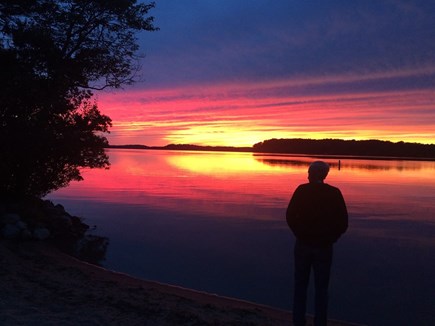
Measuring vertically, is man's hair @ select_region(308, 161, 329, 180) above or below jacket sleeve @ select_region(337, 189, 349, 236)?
above

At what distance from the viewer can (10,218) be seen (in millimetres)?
12664

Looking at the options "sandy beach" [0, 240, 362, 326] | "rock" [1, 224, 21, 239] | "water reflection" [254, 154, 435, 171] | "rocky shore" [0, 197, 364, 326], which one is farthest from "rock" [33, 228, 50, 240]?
"water reflection" [254, 154, 435, 171]

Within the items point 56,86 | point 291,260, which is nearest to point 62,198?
point 56,86

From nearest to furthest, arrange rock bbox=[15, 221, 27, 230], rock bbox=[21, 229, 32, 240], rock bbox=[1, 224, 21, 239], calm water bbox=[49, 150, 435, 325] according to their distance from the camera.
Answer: calm water bbox=[49, 150, 435, 325] < rock bbox=[1, 224, 21, 239] < rock bbox=[21, 229, 32, 240] < rock bbox=[15, 221, 27, 230]

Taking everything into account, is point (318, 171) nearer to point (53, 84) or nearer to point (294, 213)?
point (294, 213)

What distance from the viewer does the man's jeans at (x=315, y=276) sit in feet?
17.6

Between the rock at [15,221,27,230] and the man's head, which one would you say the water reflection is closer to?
the rock at [15,221,27,230]

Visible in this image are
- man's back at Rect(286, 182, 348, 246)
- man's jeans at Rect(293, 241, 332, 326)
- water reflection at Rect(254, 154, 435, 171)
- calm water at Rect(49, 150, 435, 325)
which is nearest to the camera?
man's back at Rect(286, 182, 348, 246)

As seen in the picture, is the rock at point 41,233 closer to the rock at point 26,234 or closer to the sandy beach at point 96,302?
the rock at point 26,234

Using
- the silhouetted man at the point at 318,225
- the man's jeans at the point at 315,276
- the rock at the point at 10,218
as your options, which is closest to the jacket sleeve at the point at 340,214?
the silhouetted man at the point at 318,225

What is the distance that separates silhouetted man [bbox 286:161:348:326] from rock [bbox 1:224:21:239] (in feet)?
30.0

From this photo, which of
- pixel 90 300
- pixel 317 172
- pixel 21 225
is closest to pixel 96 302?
pixel 90 300

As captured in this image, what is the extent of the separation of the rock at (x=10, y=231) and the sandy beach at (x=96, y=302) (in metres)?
2.16

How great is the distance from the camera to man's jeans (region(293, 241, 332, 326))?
5352mm
